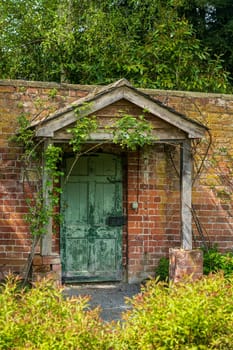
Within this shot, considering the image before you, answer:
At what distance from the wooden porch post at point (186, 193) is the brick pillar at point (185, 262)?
379 mm

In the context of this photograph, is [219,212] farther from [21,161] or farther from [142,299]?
[142,299]

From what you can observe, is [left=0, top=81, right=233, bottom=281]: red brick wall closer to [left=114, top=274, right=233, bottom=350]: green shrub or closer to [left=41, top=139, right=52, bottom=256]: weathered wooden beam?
[left=41, top=139, right=52, bottom=256]: weathered wooden beam

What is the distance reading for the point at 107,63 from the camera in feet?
42.2

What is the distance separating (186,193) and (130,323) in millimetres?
4778

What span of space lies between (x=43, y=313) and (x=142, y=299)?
2.31 feet

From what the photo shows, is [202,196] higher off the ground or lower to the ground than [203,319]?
higher

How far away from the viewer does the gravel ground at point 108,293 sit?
7.60 metres

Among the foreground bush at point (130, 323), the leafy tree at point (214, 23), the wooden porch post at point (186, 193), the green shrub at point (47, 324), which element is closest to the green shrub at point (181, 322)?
the foreground bush at point (130, 323)

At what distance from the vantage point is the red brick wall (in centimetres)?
848

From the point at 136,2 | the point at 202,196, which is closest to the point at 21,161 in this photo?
the point at 202,196

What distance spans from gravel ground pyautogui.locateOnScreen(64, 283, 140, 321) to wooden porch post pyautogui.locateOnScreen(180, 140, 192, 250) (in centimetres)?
110

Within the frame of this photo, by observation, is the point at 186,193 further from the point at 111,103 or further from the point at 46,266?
the point at 46,266

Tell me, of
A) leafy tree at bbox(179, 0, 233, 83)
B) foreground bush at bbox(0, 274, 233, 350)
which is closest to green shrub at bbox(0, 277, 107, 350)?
foreground bush at bbox(0, 274, 233, 350)

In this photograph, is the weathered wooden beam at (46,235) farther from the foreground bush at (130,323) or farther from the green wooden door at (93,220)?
the foreground bush at (130,323)
